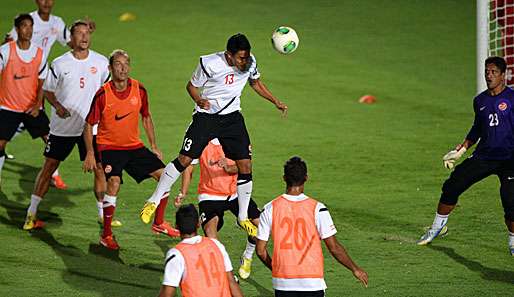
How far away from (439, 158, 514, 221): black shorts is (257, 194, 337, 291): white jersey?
12.7 feet

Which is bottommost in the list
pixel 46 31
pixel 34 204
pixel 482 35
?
pixel 34 204

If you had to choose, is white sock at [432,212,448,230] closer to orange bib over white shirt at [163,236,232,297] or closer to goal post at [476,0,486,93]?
orange bib over white shirt at [163,236,232,297]

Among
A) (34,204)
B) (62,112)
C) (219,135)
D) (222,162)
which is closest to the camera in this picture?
(222,162)

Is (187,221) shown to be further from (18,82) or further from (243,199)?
(18,82)

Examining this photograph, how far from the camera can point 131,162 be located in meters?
12.2

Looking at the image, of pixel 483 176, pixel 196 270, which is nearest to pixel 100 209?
pixel 483 176

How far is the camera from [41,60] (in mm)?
14188

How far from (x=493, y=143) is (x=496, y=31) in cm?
691

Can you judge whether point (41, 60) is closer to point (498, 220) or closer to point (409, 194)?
point (409, 194)

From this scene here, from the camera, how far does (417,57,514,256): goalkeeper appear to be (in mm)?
11656

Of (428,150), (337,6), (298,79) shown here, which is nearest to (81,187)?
(428,150)

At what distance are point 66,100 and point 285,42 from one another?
3.15 m

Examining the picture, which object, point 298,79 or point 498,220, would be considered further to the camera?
point 298,79

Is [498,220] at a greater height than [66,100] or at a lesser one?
lesser
